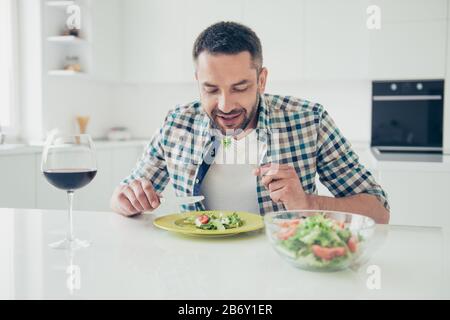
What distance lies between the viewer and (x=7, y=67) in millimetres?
3592

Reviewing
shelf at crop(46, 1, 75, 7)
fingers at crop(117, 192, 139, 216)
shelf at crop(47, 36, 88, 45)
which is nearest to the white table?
fingers at crop(117, 192, 139, 216)

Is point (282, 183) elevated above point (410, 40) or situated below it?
below

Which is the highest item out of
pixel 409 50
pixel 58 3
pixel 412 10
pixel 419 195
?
pixel 58 3

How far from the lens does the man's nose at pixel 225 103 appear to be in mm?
1518

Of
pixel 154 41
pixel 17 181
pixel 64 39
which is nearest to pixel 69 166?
pixel 17 181

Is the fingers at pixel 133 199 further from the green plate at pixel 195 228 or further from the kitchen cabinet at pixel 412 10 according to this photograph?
the kitchen cabinet at pixel 412 10

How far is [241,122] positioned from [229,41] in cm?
27

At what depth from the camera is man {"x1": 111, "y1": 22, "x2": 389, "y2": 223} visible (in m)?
1.52

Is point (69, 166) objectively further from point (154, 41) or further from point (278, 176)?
point (154, 41)

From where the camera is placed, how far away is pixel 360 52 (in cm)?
381

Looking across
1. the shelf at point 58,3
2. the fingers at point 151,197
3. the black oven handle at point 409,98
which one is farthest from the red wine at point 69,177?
the black oven handle at point 409,98

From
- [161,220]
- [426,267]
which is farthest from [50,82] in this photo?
[426,267]

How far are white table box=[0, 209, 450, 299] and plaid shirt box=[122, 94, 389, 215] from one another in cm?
53
